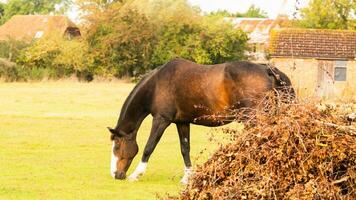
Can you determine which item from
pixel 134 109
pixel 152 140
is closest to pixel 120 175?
pixel 152 140

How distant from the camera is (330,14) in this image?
72.6m

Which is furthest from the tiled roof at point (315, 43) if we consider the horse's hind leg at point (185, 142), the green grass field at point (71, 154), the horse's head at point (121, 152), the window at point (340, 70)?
the horse's head at point (121, 152)

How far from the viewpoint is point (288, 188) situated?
7.42 metres

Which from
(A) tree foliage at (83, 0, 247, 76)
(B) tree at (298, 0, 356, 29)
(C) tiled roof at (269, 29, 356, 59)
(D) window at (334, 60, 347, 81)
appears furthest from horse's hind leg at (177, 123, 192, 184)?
(B) tree at (298, 0, 356, 29)

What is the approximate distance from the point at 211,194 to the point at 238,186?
0.31m

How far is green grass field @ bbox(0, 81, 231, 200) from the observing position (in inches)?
548

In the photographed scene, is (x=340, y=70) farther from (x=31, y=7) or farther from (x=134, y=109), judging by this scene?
(x=31, y=7)

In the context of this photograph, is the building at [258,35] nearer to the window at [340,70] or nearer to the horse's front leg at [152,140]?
the window at [340,70]

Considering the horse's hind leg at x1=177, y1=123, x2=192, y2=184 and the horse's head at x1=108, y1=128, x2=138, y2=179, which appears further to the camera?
the horse's hind leg at x1=177, y1=123, x2=192, y2=184

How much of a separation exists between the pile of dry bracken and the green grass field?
648 mm

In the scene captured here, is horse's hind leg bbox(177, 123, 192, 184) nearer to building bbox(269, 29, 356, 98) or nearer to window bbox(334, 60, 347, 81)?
building bbox(269, 29, 356, 98)

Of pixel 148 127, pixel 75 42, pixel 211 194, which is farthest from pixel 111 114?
pixel 75 42

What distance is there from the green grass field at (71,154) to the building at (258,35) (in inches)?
308

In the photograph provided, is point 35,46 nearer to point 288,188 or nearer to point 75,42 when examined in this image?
point 75,42
